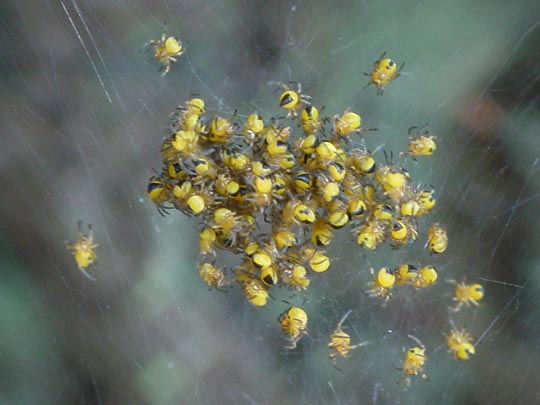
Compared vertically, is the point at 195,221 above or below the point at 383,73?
below

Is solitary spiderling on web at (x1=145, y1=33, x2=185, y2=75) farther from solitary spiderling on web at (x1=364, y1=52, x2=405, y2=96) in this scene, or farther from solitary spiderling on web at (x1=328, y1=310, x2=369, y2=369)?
solitary spiderling on web at (x1=328, y1=310, x2=369, y2=369)

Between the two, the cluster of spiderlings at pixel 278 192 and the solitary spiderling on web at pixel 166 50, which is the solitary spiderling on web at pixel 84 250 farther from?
the solitary spiderling on web at pixel 166 50

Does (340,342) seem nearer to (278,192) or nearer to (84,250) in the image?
(278,192)

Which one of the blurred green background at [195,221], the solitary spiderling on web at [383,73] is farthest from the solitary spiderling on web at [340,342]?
the solitary spiderling on web at [383,73]

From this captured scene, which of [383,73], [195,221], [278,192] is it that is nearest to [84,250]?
[195,221]

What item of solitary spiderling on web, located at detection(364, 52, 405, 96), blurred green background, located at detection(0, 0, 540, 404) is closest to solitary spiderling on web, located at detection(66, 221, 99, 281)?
blurred green background, located at detection(0, 0, 540, 404)

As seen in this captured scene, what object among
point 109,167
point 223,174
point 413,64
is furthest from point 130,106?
point 413,64
